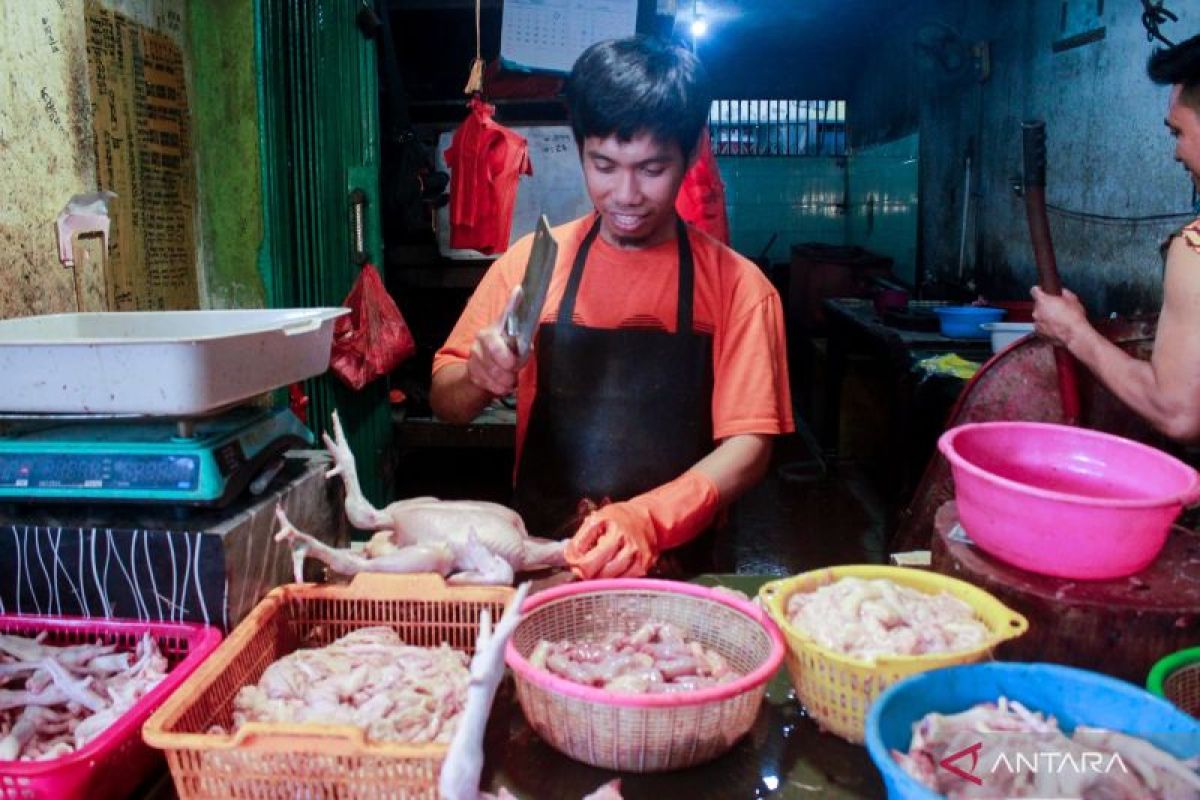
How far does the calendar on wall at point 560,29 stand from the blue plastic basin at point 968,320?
262 centimetres

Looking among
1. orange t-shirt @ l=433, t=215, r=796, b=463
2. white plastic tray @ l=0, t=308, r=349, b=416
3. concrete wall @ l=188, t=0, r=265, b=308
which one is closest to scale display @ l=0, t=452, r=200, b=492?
white plastic tray @ l=0, t=308, r=349, b=416

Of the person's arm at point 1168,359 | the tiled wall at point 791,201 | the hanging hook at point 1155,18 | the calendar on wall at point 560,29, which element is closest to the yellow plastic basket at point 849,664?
the person's arm at point 1168,359

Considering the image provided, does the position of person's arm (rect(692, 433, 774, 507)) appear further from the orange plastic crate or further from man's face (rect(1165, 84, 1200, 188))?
man's face (rect(1165, 84, 1200, 188))

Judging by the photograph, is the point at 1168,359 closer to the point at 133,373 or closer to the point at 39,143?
the point at 133,373

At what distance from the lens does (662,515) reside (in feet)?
7.29

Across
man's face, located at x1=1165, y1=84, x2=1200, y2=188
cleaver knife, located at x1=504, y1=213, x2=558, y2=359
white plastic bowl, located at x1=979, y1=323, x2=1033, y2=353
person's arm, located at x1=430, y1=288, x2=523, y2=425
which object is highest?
man's face, located at x1=1165, y1=84, x2=1200, y2=188

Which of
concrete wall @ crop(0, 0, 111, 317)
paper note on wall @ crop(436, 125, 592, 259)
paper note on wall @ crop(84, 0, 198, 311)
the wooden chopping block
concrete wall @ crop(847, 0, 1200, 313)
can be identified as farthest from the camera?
paper note on wall @ crop(436, 125, 592, 259)

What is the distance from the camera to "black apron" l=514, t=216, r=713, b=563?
2.73 meters

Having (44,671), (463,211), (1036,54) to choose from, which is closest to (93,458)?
(44,671)

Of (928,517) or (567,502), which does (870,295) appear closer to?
(928,517)

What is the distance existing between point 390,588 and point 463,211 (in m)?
3.95

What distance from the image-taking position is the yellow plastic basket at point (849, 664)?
1.49 metres

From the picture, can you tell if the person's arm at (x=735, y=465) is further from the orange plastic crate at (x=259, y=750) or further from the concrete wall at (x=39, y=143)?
the concrete wall at (x=39, y=143)

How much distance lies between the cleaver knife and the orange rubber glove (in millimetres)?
451
